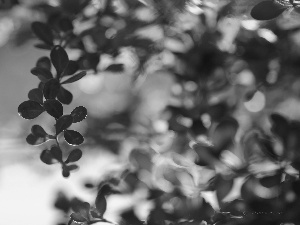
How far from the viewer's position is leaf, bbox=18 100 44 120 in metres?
0.79

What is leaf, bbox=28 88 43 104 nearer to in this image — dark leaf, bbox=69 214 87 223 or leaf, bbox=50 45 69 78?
leaf, bbox=50 45 69 78

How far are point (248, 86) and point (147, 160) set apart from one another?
46cm

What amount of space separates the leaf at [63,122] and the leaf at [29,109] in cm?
5

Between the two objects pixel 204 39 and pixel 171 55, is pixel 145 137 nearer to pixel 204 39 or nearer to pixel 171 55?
pixel 171 55

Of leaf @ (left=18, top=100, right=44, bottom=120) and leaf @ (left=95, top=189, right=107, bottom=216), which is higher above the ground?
leaf @ (left=18, top=100, right=44, bottom=120)

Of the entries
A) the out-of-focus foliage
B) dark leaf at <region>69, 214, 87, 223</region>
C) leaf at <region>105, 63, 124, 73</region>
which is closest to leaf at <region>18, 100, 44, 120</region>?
the out-of-focus foliage

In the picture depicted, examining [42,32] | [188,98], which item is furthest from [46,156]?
[188,98]

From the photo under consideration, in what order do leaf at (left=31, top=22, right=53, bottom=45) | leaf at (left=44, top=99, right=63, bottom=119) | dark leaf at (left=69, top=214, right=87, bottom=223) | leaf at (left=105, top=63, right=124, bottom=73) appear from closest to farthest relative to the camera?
leaf at (left=44, top=99, right=63, bottom=119) → dark leaf at (left=69, top=214, right=87, bottom=223) → leaf at (left=31, top=22, right=53, bottom=45) → leaf at (left=105, top=63, right=124, bottom=73)

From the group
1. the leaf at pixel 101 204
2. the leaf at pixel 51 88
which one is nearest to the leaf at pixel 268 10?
Answer: the leaf at pixel 51 88

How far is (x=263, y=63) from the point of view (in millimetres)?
1287

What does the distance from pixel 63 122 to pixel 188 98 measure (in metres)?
0.71

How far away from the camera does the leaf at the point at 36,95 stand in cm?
83

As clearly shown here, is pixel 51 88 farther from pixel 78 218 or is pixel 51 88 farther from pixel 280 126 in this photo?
pixel 280 126

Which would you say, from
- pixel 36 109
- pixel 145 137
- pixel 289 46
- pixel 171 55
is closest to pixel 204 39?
pixel 171 55
